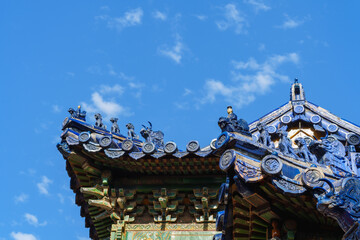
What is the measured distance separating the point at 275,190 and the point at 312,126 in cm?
743

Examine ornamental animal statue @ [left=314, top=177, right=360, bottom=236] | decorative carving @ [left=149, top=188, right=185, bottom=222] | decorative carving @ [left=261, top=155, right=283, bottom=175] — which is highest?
decorative carving @ [left=149, top=188, right=185, bottom=222]

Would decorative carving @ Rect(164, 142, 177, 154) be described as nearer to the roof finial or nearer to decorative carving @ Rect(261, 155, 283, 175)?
the roof finial

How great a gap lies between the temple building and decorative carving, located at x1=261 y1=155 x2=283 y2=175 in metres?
0.01

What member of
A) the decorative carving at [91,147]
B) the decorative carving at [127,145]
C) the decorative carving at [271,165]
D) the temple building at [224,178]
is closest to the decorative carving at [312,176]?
the temple building at [224,178]

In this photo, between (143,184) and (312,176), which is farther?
(143,184)

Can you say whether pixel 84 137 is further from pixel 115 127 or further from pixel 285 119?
pixel 285 119

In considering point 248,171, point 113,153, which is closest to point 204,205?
point 113,153

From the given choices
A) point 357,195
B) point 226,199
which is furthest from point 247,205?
point 357,195

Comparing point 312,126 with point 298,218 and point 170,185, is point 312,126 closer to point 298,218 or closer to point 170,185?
point 170,185

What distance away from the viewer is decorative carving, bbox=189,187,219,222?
15.4 meters

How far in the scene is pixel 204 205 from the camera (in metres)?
15.4

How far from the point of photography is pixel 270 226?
35.8ft

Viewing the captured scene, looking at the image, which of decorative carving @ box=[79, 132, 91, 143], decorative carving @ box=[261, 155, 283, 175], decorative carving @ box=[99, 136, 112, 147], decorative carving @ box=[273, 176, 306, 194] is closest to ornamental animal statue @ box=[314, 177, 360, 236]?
decorative carving @ box=[273, 176, 306, 194]

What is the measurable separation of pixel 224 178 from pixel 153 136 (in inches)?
79.6
